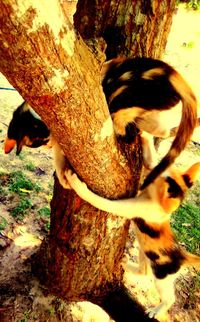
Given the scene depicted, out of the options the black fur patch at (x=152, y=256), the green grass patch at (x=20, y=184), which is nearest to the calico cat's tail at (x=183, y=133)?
the black fur patch at (x=152, y=256)

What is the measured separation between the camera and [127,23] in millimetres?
1639

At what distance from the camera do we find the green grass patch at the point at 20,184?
3.72 meters

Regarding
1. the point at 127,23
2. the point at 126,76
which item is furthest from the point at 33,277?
the point at 127,23

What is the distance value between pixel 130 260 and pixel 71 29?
2.57 m

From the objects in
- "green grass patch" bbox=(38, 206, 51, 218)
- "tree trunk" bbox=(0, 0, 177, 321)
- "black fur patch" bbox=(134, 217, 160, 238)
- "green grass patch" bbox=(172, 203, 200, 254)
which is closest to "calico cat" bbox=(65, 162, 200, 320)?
"black fur patch" bbox=(134, 217, 160, 238)

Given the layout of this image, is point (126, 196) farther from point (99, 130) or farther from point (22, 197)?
point (22, 197)

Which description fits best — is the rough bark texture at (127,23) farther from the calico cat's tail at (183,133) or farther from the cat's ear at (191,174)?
the cat's ear at (191,174)

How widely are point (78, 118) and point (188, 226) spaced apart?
277cm

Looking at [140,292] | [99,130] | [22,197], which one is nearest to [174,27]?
[22,197]

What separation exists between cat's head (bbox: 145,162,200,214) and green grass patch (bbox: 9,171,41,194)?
1763 mm

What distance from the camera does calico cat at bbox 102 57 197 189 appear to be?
5.26 feet

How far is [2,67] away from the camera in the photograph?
118cm

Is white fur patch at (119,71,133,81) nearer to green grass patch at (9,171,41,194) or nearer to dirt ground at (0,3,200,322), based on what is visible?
dirt ground at (0,3,200,322)

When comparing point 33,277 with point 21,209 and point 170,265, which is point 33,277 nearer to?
point 21,209
